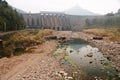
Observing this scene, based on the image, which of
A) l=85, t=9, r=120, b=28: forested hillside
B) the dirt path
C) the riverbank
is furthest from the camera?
l=85, t=9, r=120, b=28: forested hillside

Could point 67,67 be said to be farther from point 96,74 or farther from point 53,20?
point 53,20

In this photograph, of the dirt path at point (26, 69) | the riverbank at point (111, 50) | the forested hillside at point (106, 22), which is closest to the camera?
the dirt path at point (26, 69)

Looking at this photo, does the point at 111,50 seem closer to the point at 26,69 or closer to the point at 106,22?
the point at 26,69

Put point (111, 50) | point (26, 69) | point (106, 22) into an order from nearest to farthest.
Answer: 1. point (26, 69)
2. point (111, 50)
3. point (106, 22)

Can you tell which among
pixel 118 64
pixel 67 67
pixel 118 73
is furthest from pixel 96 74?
pixel 118 64

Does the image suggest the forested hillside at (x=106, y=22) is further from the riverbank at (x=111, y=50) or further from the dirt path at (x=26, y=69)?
the dirt path at (x=26, y=69)

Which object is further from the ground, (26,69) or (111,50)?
(26,69)

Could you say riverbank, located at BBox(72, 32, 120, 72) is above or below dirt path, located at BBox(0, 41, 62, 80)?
below

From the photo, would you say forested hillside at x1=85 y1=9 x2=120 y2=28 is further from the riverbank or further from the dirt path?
the dirt path

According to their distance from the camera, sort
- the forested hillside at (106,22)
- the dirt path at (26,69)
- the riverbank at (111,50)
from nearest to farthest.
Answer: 1. the dirt path at (26,69)
2. the riverbank at (111,50)
3. the forested hillside at (106,22)

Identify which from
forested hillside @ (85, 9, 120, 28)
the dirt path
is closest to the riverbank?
the dirt path

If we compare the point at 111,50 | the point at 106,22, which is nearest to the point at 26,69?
the point at 111,50

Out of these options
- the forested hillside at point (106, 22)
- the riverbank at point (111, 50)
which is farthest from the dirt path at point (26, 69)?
the forested hillside at point (106, 22)

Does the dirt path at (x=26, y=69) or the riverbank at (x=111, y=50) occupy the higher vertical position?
the dirt path at (x=26, y=69)
